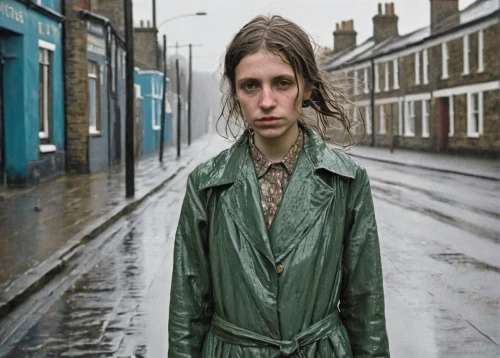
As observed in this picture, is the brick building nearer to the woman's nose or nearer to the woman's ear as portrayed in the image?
the woman's ear

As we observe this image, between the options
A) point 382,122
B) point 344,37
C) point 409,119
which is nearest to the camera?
point 409,119

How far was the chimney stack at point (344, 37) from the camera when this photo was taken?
71.1 m

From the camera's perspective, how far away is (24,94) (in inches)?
795

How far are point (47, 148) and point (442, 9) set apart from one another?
1146 inches

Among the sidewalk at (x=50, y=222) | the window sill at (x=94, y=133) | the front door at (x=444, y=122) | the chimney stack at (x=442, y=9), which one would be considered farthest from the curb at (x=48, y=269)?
the chimney stack at (x=442, y=9)

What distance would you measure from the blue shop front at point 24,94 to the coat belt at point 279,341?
1736 centimetres

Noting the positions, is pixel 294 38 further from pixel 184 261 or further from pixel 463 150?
pixel 463 150

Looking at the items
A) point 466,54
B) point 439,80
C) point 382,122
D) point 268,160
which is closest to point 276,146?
point 268,160

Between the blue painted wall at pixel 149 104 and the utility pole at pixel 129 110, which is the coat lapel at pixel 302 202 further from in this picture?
the blue painted wall at pixel 149 104

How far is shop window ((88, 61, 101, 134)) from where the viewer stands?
2812cm

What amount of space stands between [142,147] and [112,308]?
4019 cm

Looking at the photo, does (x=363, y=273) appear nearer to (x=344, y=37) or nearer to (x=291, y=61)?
(x=291, y=61)

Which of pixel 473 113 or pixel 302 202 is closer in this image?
pixel 302 202

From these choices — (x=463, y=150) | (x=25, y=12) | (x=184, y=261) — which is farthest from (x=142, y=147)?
(x=184, y=261)
